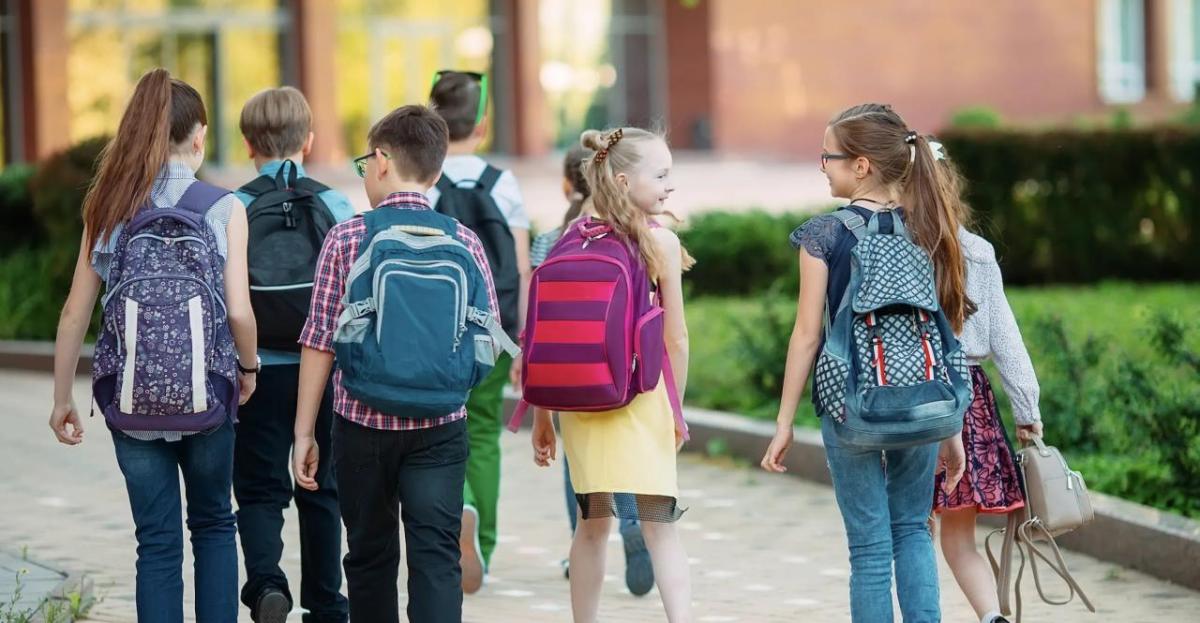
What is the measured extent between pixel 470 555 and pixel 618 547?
111 cm

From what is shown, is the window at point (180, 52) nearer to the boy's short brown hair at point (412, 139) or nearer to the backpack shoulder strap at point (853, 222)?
the boy's short brown hair at point (412, 139)

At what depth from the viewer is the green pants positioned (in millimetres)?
6395

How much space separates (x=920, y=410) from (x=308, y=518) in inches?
78.4

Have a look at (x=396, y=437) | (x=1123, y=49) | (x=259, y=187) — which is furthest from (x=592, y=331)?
(x=1123, y=49)

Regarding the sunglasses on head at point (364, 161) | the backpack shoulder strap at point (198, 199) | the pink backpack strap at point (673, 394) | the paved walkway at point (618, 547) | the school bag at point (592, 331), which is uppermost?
the sunglasses on head at point (364, 161)

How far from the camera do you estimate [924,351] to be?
461 cm

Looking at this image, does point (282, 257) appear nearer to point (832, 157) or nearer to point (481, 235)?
point (481, 235)

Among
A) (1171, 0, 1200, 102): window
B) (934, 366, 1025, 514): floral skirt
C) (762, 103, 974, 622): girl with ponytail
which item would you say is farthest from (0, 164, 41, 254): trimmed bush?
→ (1171, 0, 1200, 102): window

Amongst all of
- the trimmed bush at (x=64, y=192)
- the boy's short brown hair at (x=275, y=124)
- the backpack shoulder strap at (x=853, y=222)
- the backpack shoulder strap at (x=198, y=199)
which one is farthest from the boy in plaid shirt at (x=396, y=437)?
the trimmed bush at (x=64, y=192)

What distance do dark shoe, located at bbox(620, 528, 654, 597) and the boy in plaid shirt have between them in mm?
1543

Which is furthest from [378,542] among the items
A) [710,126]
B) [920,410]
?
[710,126]

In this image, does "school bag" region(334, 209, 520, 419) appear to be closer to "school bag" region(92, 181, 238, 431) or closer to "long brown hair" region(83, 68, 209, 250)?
"school bag" region(92, 181, 238, 431)

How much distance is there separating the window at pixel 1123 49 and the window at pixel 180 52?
63.3ft

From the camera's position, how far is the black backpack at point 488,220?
619 centimetres
